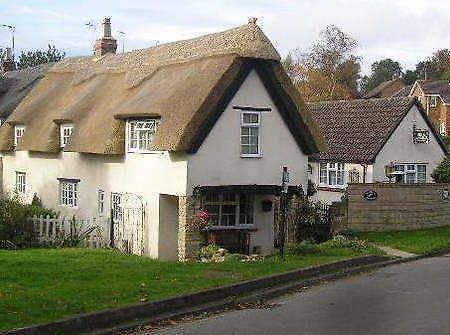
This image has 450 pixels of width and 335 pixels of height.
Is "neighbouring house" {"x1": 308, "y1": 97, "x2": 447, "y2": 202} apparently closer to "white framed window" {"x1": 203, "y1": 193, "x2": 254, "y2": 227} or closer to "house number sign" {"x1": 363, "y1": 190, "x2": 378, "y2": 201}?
"house number sign" {"x1": 363, "y1": 190, "x2": 378, "y2": 201}

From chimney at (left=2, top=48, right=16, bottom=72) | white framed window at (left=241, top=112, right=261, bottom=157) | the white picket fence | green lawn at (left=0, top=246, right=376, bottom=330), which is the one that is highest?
chimney at (left=2, top=48, right=16, bottom=72)

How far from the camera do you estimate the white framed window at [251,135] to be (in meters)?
24.3

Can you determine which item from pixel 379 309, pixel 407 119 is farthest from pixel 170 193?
pixel 407 119

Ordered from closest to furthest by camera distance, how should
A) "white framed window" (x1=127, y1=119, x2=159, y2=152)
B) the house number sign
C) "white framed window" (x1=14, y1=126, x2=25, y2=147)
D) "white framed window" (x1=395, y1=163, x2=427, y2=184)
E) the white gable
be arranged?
the white gable
"white framed window" (x1=127, y1=119, x2=159, y2=152)
the house number sign
"white framed window" (x1=14, y1=126, x2=25, y2=147)
"white framed window" (x1=395, y1=163, x2=427, y2=184)

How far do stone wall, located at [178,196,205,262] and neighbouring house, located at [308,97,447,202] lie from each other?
1448cm

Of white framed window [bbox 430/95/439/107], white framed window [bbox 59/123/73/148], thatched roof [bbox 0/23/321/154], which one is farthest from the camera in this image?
white framed window [bbox 430/95/439/107]

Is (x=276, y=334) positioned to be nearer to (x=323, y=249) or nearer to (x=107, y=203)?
(x=323, y=249)

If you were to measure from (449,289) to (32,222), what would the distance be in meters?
14.5

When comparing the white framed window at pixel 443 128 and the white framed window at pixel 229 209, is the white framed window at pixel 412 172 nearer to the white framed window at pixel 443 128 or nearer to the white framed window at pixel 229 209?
the white framed window at pixel 229 209

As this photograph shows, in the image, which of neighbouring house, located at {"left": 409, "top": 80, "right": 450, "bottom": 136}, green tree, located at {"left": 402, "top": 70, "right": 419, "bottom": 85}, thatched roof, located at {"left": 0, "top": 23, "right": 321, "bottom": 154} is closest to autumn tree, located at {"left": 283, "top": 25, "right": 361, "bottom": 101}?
neighbouring house, located at {"left": 409, "top": 80, "right": 450, "bottom": 136}

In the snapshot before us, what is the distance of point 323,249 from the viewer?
22.7 m

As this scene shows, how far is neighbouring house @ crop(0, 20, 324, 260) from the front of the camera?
23.2m

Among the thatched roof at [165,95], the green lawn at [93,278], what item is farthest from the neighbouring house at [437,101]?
the green lawn at [93,278]

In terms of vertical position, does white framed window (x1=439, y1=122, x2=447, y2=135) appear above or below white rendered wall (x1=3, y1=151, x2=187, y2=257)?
above
